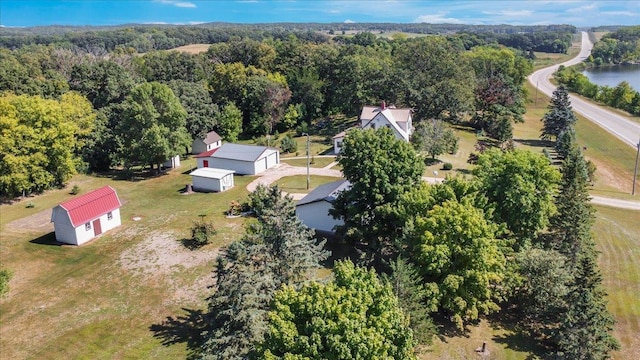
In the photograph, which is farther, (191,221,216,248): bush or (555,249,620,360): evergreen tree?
(191,221,216,248): bush

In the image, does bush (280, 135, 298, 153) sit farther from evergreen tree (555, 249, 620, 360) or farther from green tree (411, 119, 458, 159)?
evergreen tree (555, 249, 620, 360)

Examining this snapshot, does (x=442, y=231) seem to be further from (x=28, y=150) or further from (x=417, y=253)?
(x=28, y=150)

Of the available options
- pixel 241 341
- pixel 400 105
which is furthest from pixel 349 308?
pixel 400 105

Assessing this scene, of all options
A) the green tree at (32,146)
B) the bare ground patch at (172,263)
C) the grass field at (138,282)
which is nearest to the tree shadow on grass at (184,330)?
the grass field at (138,282)

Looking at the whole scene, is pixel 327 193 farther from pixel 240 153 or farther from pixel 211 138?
pixel 211 138

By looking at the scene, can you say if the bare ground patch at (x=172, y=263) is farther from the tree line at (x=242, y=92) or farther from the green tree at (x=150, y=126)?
the tree line at (x=242, y=92)

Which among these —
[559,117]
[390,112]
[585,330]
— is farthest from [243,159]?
[559,117]

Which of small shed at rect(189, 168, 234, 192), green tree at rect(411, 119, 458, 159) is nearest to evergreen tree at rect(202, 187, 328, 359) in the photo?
small shed at rect(189, 168, 234, 192)
